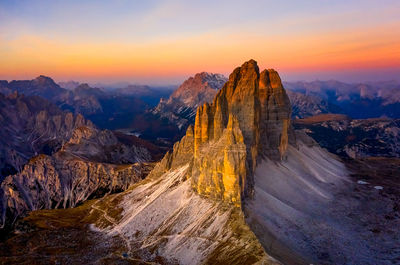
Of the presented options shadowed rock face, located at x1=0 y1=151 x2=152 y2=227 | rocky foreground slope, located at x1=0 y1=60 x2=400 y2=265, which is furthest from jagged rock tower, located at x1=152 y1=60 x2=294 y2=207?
shadowed rock face, located at x1=0 y1=151 x2=152 y2=227

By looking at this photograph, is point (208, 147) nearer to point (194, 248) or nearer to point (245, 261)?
point (194, 248)

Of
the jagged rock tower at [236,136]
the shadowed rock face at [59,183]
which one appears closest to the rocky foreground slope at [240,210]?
the jagged rock tower at [236,136]

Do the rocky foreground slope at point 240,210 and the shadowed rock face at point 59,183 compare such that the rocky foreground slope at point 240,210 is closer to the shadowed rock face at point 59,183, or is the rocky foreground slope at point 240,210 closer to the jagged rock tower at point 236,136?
the jagged rock tower at point 236,136

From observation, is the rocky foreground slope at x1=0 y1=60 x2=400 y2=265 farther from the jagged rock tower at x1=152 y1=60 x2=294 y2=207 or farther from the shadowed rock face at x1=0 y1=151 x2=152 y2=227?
the shadowed rock face at x1=0 y1=151 x2=152 y2=227

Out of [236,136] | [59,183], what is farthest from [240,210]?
[59,183]

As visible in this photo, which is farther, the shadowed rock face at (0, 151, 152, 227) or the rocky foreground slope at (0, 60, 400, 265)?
the shadowed rock face at (0, 151, 152, 227)

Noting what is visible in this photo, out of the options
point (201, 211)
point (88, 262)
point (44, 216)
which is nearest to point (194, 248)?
point (201, 211)

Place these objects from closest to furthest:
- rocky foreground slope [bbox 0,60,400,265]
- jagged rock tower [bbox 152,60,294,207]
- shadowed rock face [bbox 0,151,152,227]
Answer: rocky foreground slope [bbox 0,60,400,265] → jagged rock tower [bbox 152,60,294,207] → shadowed rock face [bbox 0,151,152,227]

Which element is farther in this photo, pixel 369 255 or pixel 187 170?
pixel 187 170
